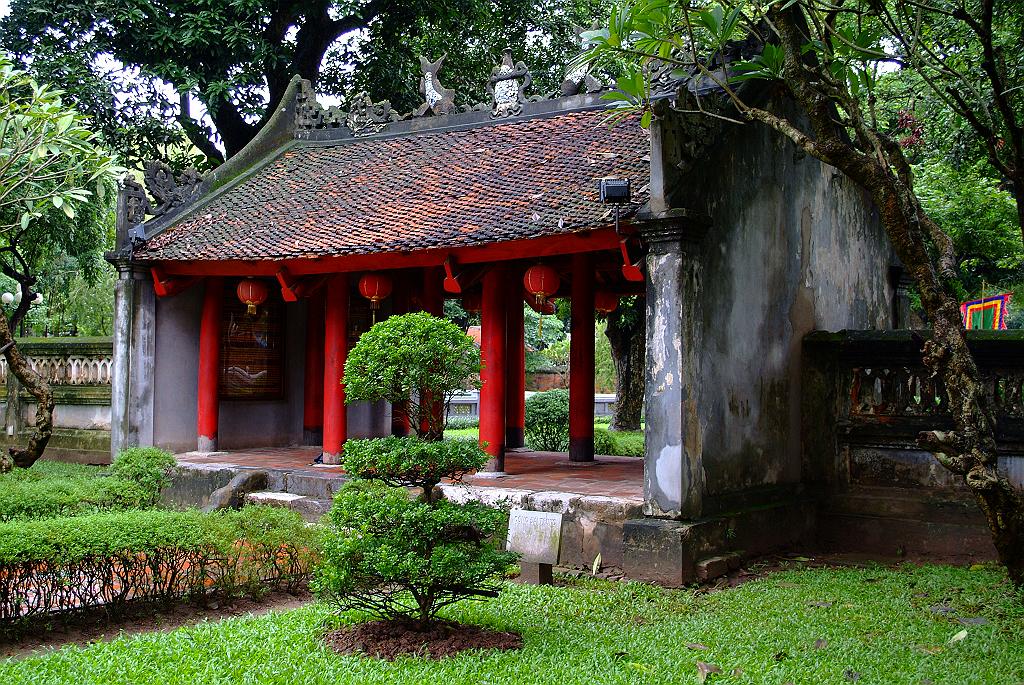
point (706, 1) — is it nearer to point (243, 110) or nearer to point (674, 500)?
point (674, 500)

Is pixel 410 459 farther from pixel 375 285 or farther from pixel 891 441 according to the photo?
pixel 375 285

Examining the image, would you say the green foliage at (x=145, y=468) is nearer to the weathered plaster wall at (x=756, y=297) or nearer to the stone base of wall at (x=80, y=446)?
the stone base of wall at (x=80, y=446)

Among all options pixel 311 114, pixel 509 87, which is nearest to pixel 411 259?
pixel 509 87

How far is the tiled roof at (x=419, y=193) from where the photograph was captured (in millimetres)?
10382

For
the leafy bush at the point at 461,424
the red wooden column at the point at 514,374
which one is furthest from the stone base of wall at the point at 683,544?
the leafy bush at the point at 461,424

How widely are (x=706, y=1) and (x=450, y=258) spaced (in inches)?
158

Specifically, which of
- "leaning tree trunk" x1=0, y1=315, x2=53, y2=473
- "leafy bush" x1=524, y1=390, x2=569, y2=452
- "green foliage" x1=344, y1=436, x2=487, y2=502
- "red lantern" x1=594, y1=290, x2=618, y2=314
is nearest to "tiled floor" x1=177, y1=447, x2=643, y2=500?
"leaning tree trunk" x1=0, y1=315, x2=53, y2=473

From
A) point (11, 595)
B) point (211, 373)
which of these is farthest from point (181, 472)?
point (11, 595)

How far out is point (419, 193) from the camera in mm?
12289

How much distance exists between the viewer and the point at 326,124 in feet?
50.2

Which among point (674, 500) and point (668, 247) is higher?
point (668, 247)

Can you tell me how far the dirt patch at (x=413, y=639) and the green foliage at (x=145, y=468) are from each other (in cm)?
493

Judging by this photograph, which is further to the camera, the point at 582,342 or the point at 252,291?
the point at 252,291

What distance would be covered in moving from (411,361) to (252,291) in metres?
7.46
